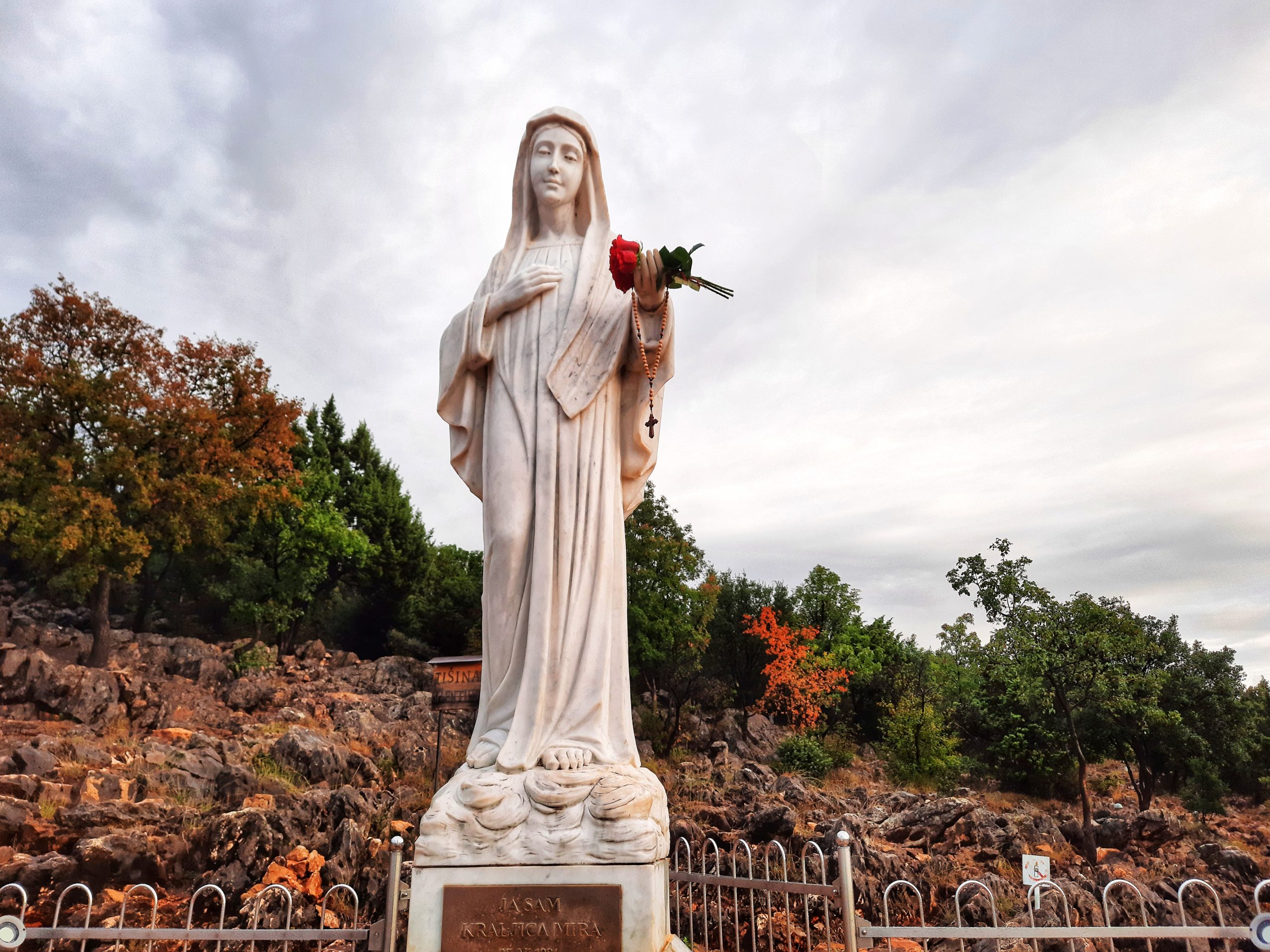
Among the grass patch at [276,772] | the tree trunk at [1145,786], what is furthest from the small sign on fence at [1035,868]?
the tree trunk at [1145,786]

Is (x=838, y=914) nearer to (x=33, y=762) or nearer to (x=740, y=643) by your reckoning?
(x=33, y=762)

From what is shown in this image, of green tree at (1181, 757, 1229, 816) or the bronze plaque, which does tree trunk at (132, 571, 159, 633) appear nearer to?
the bronze plaque

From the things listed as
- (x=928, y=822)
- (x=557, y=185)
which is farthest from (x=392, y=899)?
(x=928, y=822)

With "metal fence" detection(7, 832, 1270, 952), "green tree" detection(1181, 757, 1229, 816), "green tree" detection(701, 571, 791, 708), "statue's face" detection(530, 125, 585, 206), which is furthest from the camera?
"green tree" detection(701, 571, 791, 708)

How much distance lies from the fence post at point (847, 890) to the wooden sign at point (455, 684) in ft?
28.6

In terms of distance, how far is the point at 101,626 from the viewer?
2120 cm

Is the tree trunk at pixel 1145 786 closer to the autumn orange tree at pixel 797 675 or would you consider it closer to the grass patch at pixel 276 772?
the autumn orange tree at pixel 797 675

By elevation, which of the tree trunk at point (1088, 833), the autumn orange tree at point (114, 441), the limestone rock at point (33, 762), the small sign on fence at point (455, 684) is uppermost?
the autumn orange tree at point (114, 441)

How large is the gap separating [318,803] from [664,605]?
43.9 feet

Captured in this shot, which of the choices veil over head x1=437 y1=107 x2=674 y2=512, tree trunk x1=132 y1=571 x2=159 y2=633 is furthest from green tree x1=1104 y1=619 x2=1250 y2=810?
tree trunk x1=132 y1=571 x2=159 y2=633

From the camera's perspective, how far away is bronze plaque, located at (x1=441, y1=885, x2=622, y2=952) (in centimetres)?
314

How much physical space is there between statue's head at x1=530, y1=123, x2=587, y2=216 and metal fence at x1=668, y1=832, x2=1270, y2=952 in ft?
12.2

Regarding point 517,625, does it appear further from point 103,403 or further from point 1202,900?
point 103,403

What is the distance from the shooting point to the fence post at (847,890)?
381 cm
